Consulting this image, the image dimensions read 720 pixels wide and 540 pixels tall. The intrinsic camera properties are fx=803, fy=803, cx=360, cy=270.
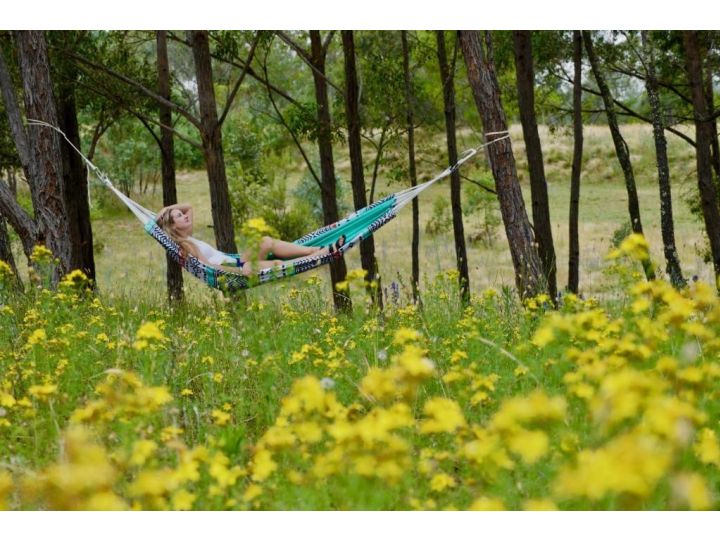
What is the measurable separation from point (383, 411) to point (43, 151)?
456 centimetres

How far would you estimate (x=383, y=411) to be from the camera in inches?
60.3

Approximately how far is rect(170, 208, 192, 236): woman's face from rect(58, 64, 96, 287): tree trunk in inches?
99.1

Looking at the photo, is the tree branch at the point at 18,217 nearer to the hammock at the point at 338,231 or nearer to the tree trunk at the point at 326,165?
the hammock at the point at 338,231

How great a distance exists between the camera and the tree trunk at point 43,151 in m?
5.35

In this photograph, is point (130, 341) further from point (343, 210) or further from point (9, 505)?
point (343, 210)

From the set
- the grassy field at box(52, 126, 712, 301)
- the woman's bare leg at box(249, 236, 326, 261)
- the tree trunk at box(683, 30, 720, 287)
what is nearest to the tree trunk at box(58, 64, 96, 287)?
the woman's bare leg at box(249, 236, 326, 261)

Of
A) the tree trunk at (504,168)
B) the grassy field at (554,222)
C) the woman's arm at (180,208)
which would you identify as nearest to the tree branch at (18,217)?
the woman's arm at (180,208)

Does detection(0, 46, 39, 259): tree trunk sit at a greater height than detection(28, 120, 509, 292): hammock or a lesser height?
greater

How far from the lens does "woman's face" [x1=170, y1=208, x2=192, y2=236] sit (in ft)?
16.5

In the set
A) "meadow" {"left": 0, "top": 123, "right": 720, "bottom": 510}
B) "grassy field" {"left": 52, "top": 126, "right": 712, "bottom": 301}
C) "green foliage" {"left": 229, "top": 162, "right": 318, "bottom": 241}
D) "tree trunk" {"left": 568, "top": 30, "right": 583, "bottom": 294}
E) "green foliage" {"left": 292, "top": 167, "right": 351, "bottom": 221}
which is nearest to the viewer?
"meadow" {"left": 0, "top": 123, "right": 720, "bottom": 510}

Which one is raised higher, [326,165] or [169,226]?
[326,165]

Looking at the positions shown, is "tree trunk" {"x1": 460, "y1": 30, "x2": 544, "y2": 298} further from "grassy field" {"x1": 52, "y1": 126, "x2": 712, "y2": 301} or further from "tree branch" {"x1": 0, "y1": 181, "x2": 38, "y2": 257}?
"grassy field" {"x1": 52, "y1": 126, "x2": 712, "y2": 301}

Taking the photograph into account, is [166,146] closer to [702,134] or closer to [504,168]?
[504,168]

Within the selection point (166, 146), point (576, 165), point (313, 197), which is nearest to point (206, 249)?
point (166, 146)
